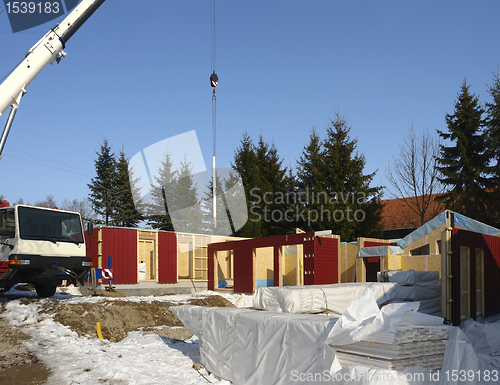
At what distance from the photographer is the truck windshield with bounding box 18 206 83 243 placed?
11422 mm

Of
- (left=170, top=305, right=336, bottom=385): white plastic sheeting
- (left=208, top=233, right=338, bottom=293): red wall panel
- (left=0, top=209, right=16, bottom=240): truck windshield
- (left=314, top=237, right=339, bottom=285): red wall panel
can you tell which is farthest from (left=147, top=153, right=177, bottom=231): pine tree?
(left=170, top=305, right=336, bottom=385): white plastic sheeting

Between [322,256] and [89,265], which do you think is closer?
[89,265]

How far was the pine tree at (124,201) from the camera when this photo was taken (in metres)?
35.0

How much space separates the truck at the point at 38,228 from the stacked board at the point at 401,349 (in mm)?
9290

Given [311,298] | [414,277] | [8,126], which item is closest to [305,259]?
[414,277]

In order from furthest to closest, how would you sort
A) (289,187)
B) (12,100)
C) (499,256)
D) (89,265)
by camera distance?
1. (289,187)
2. (499,256)
3. (89,265)
4. (12,100)

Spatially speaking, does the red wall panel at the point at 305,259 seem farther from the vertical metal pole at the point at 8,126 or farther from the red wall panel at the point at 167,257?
the vertical metal pole at the point at 8,126

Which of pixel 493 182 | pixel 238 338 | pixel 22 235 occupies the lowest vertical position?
pixel 238 338

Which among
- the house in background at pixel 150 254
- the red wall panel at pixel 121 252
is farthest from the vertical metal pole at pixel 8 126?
the red wall panel at pixel 121 252

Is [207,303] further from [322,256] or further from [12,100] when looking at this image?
[12,100]

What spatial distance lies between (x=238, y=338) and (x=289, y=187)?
99.2 ft

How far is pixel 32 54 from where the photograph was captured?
1123cm

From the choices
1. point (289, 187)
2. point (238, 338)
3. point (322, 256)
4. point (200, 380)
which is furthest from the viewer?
point (289, 187)

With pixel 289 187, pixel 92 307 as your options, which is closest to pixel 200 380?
pixel 92 307
